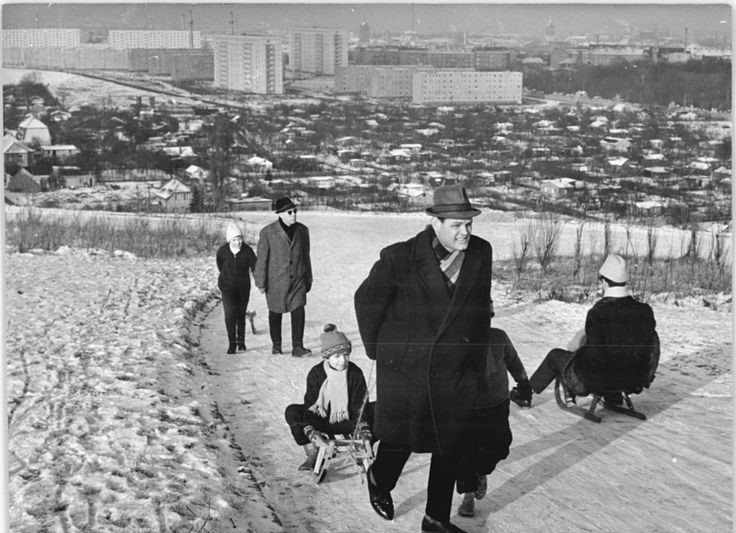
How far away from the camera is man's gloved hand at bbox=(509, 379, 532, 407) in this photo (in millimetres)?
4374

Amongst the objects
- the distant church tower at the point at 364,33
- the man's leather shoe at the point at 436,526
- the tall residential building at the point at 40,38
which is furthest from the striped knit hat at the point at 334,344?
the tall residential building at the point at 40,38

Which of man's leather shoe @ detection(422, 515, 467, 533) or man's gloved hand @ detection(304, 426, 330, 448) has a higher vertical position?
man's gloved hand @ detection(304, 426, 330, 448)

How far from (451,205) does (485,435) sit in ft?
2.85

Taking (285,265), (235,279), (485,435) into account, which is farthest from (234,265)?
(485,435)

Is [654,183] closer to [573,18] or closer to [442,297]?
[573,18]

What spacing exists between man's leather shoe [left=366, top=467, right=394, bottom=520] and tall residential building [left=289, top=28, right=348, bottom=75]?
2098 millimetres

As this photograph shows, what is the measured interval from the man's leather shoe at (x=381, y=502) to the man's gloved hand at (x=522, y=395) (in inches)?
36.8

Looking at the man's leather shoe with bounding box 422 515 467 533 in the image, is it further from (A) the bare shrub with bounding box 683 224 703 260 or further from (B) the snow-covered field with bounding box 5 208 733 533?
(A) the bare shrub with bounding box 683 224 703 260

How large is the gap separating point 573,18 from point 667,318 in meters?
1.51

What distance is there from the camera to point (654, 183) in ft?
15.5

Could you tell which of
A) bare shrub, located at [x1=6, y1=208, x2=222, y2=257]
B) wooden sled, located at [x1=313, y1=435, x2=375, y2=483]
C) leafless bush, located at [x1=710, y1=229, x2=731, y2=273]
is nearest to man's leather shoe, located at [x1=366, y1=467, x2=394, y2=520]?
wooden sled, located at [x1=313, y1=435, x2=375, y2=483]

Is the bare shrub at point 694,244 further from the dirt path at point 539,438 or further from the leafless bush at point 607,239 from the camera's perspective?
the leafless bush at point 607,239

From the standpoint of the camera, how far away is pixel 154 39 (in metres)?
4.84

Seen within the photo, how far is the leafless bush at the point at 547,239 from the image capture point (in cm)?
454
